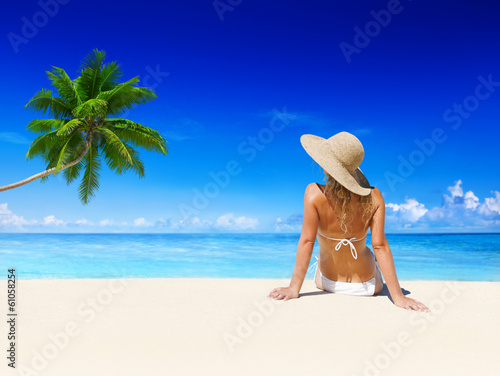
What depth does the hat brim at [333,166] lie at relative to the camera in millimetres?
3266

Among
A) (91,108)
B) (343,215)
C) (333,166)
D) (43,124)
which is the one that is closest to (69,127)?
(91,108)

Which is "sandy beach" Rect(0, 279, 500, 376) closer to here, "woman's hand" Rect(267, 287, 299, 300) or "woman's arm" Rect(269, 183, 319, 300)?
"woman's hand" Rect(267, 287, 299, 300)

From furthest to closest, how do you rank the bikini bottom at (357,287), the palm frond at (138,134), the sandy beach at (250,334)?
the palm frond at (138,134) → the bikini bottom at (357,287) → the sandy beach at (250,334)

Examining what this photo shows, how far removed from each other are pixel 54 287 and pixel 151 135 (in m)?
7.59

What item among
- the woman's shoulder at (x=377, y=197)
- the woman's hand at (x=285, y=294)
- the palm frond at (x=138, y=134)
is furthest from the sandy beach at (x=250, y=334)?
the palm frond at (x=138, y=134)

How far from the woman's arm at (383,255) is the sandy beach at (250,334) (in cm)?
12

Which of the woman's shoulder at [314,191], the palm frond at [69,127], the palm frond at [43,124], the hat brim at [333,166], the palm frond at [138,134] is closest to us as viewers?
the hat brim at [333,166]

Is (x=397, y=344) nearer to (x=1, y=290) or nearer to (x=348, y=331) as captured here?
(x=348, y=331)

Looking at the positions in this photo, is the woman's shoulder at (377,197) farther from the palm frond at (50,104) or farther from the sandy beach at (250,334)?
the palm frond at (50,104)

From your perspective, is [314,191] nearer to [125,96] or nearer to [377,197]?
[377,197]

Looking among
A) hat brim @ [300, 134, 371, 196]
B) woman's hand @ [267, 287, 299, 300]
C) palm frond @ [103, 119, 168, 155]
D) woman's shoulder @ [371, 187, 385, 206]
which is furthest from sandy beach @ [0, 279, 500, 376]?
palm frond @ [103, 119, 168, 155]

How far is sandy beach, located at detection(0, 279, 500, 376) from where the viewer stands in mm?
2250

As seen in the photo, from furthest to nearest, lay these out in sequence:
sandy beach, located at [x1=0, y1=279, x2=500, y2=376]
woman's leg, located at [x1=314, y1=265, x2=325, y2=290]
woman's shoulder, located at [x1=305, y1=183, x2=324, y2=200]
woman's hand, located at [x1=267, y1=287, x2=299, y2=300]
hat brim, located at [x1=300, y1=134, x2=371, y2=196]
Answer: woman's leg, located at [x1=314, y1=265, x2=325, y2=290], woman's hand, located at [x1=267, y1=287, x2=299, y2=300], woman's shoulder, located at [x1=305, y1=183, x2=324, y2=200], hat brim, located at [x1=300, y1=134, x2=371, y2=196], sandy beach, located at [x1=0, y1=279, x2=500, y2=376]

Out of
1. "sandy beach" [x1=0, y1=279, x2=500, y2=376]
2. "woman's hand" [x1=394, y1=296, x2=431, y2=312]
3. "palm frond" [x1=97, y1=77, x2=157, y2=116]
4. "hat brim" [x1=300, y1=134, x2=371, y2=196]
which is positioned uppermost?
"palm frond" [x1=97, y1=77, x2=157, y2=116]
